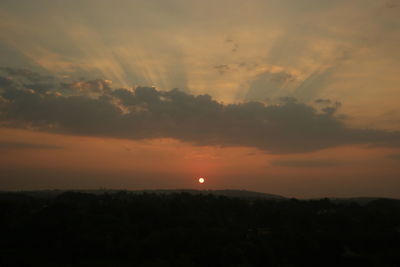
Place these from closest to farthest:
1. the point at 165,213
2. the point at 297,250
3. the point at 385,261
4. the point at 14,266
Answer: the point at 14,266
the point at 385,261
the point at 297,250
the point at 165,213

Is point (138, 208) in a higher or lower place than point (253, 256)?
higher

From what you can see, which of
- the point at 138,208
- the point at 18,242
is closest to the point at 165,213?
the point at 138,208

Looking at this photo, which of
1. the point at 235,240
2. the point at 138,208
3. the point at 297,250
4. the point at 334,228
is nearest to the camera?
the point at 297,250

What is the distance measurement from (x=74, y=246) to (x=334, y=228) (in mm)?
28482

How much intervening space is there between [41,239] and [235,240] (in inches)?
759

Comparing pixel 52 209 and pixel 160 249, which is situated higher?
pixel 52 209

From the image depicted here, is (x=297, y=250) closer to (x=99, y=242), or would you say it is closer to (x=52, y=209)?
(x=99, y=242)

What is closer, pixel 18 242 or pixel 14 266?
pixel 14 266

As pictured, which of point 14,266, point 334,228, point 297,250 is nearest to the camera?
point 14,266

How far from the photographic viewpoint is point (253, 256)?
33594 mm

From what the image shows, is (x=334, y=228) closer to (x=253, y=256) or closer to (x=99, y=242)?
(x=253, y=256)

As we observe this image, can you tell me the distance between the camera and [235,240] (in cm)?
3797

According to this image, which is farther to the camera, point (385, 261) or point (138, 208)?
point (138, 208)

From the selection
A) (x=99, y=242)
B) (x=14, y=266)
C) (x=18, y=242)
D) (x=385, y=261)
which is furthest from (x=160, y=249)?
(x=385, y=261)
